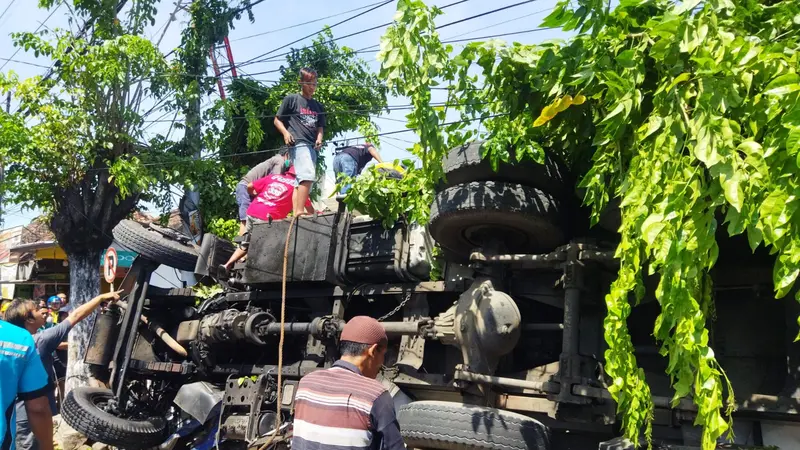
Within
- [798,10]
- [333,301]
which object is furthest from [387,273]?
[798,10]

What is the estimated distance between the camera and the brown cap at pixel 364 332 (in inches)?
129

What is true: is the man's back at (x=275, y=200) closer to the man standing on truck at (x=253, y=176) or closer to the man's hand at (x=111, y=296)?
the man standing on truck at (x=253, y=176)

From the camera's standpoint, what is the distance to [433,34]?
13.9 ft

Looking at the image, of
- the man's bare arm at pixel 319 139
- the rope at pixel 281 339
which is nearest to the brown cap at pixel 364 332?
the rope at pixel 281 339

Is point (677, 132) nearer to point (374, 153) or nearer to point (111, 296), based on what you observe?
point (111, 296)

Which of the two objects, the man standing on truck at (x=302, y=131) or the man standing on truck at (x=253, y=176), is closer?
the man standing on truck at (x=302, y=131)

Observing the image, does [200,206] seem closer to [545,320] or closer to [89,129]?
[89,129]

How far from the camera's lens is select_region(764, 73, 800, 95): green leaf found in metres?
2.65

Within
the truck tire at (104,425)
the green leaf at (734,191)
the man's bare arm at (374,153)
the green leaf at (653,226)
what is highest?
the man's bare arm at (374,153)

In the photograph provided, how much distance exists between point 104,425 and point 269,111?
845 centimetres

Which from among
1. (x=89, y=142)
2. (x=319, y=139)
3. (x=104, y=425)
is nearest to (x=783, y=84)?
(x=319, y=139)

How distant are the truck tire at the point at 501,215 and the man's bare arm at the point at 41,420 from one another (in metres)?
2.60

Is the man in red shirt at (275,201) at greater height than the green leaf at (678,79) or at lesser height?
greater

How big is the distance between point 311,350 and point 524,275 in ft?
6.89
